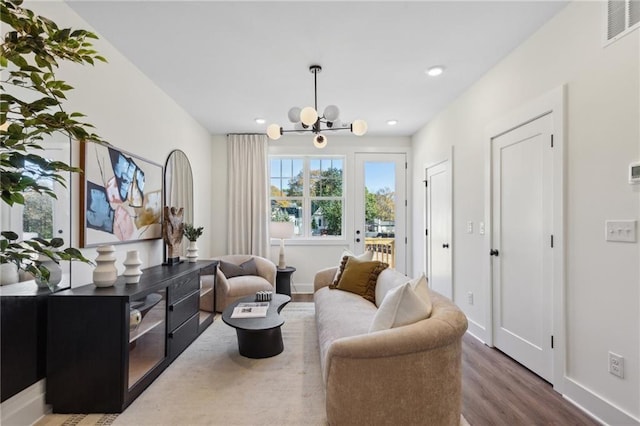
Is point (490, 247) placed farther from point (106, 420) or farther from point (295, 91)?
point (106, 420)

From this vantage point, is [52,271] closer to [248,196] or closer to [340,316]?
[340,316]

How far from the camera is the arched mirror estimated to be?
3.65 m


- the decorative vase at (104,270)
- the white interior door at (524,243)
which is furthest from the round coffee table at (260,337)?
the white interior door at (524,243)

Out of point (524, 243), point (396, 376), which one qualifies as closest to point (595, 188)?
point (524, 243)

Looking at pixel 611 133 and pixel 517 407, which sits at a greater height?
pixel 611 133

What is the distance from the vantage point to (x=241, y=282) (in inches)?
160

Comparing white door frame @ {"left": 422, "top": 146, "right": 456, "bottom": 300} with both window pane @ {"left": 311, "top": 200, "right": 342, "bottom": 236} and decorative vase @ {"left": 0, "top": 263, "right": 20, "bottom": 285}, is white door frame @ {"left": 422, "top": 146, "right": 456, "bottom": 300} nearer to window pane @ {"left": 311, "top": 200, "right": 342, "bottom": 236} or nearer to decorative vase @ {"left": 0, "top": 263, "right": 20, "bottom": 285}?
window pane @ {"left": 311, "top": 200, "right": 342, "bottom": 236}

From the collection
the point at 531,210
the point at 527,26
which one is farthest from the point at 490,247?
the point at 527,26

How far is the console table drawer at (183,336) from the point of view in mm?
2684

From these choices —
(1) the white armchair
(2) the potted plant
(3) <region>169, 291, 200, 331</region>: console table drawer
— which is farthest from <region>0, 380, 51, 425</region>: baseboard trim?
(1) the white armchair

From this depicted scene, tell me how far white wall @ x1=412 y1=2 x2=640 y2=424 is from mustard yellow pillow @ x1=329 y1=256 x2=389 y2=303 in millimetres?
1542

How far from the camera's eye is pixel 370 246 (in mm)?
5465

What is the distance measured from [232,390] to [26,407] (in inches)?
45.4

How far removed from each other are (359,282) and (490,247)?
1.29m
